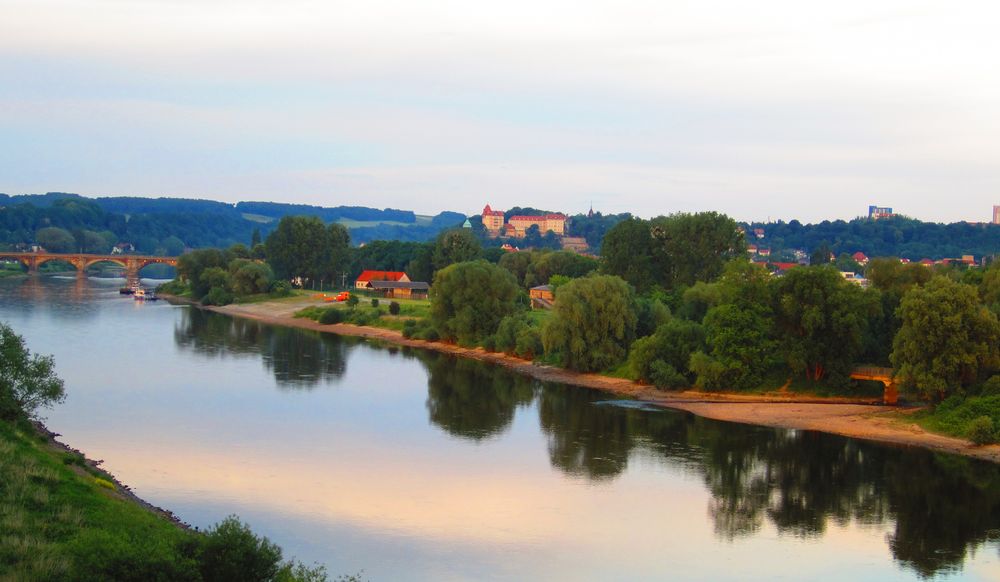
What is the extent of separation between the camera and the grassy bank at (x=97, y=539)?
15227mm

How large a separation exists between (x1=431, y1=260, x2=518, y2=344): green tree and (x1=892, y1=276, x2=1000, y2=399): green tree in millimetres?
27430

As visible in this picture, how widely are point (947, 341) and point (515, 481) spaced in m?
16.8

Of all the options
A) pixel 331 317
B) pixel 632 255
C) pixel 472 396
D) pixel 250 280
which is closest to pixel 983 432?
pixel 472 396

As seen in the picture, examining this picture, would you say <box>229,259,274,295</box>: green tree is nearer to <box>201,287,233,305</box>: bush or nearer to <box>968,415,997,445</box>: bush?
<box>201,287,233,305</box>: bush

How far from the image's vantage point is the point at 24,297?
9100cm

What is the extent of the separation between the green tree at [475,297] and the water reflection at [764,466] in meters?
12.3

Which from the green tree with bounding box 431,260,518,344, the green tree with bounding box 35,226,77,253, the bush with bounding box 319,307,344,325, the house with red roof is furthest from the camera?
the green tree with bounding box 35,226,77,253

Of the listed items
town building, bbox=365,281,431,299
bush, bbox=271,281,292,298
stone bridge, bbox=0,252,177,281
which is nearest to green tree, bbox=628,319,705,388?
town building, bbox=365,281,431,299

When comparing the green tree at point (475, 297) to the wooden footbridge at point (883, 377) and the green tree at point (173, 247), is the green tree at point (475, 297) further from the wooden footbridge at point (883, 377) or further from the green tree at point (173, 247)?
the green tree at point (173, 247)

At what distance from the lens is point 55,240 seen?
514 ft

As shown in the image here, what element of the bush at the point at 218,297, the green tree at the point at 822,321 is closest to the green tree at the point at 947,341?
the green tree at the point at 822,321

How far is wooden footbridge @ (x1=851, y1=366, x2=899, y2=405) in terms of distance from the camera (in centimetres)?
4234

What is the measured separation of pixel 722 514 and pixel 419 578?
939cm

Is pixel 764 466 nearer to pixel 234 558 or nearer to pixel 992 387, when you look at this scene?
pixel 992 387
